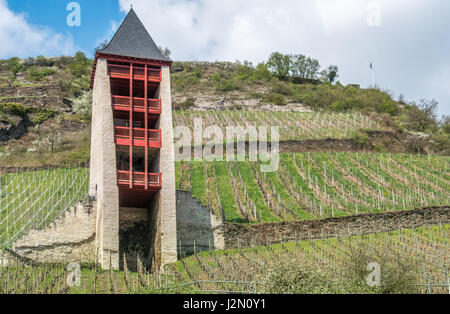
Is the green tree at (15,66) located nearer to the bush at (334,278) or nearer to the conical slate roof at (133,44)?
the conical slate roof at (133,44)

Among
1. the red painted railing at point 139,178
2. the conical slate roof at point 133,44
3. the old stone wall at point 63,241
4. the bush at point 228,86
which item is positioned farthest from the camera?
the bush at point 228,86

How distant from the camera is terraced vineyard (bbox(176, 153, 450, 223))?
43.6 meters

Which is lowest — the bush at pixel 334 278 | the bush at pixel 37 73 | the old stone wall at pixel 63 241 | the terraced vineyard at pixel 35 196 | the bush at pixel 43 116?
the bush at pixel 334 278

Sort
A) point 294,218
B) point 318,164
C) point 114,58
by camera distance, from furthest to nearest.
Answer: point 318,164
point 294,218
point 114,58

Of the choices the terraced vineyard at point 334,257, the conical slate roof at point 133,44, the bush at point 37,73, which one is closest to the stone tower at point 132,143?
the conical slate roof at point 133,44

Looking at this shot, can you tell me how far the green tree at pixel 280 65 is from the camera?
11694 cm

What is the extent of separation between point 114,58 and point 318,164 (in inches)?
988

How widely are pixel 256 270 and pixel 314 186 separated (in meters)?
19.4

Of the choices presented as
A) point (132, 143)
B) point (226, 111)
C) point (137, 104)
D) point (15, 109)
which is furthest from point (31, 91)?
point (132, 143)

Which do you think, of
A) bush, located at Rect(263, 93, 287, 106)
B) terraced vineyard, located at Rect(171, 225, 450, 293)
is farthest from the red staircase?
bush, located at Rect(263, 93, 287, 106)

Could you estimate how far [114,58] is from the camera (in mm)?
36875

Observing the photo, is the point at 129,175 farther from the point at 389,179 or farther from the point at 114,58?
the point at 389,179

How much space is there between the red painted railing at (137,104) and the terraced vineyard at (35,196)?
6386 millimetres
